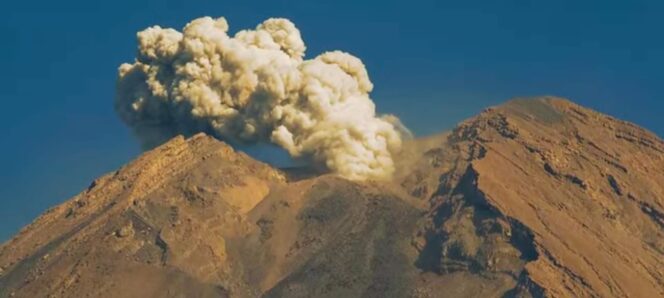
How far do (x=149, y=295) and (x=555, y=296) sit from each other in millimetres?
43802

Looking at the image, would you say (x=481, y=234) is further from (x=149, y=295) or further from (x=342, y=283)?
(x=149, y=295)

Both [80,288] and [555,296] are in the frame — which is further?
[80,288]

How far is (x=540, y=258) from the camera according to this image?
192250 mm

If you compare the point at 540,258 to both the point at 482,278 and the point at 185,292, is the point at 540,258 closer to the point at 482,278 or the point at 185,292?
the point at 482,278

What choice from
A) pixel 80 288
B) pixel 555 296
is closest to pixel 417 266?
pixel 555 296

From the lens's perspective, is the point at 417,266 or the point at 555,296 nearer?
the point at 555,296

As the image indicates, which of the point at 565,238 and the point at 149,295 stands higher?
the point at 565,238

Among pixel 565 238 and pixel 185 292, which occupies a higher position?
pixel 565 238

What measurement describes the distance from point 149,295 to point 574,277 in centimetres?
4569

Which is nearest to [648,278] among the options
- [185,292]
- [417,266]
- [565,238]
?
[565,238]

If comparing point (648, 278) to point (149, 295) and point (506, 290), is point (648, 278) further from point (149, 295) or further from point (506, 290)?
point (149, 295)

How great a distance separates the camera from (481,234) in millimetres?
199375

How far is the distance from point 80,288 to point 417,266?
37.1 metres

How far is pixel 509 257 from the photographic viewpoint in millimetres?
195375
